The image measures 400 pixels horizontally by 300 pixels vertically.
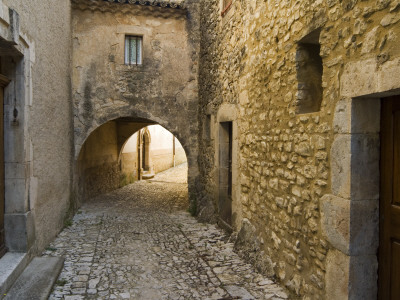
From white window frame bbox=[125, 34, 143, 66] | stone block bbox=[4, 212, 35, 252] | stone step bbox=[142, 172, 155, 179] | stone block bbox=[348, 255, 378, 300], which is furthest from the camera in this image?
stone step bbox=[142, 172, 155, 179]

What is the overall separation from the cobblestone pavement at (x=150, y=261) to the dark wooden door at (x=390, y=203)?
1.18 meters

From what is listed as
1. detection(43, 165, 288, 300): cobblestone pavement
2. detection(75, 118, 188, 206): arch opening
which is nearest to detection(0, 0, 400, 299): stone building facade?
detection(43, 165, 288, 300): cobblestone pavement

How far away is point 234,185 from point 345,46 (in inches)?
114

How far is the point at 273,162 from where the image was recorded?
3.56 m

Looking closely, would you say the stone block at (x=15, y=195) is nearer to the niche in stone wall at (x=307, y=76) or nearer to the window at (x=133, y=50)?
the niche in stone wall at (x=307, y=76)

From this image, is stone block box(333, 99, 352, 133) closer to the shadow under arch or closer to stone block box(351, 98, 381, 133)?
stone block box(351, 98, 381, 133)

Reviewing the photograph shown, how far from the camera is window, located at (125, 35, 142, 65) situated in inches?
278

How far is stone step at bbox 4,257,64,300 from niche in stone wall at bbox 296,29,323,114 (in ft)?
9.52

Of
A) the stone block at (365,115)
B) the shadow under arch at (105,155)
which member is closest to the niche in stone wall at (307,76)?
the stone block at (365,115)

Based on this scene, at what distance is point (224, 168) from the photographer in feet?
18.6

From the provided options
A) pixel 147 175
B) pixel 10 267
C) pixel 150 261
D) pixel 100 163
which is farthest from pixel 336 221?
pixel 147 175

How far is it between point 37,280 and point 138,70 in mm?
4781

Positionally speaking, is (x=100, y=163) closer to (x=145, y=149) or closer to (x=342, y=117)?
(x=145, y=149)

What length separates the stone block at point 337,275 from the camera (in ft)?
7.65
